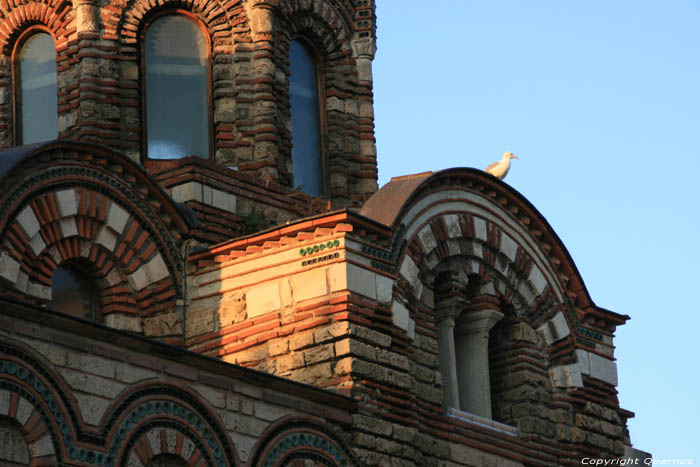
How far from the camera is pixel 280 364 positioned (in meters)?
17.3

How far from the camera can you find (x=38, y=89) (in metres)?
21.2

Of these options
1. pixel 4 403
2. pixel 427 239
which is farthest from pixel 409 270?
pixel 4 403

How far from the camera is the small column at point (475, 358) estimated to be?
19562 mm

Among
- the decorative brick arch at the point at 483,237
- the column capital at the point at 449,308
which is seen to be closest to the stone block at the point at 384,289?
the decorative brick arch at the point at 483,237

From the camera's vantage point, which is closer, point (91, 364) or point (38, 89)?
point (91, 364)

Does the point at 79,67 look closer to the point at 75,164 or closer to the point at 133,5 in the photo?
the point at 133,5

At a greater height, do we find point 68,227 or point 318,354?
point 68,227

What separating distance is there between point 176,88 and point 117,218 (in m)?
3.53

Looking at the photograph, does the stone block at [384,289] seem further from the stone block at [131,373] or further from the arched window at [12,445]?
the arched window at [12,445]

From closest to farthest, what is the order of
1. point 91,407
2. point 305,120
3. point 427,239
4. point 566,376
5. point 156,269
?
point 91,407
point 156,269
point 427,239
point 566,376
point 305,120

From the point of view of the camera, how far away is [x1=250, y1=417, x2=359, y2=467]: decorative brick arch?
1547cm

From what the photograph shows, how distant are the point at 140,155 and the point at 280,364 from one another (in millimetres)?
4329

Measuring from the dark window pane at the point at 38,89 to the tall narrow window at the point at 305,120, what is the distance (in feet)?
11.0

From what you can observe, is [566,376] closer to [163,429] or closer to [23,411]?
[163,429]
